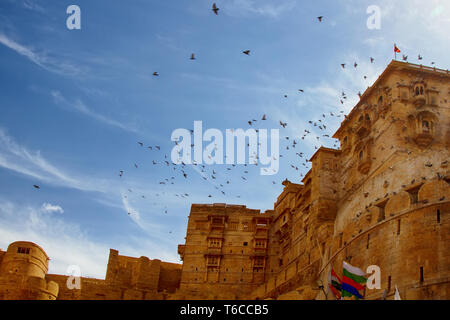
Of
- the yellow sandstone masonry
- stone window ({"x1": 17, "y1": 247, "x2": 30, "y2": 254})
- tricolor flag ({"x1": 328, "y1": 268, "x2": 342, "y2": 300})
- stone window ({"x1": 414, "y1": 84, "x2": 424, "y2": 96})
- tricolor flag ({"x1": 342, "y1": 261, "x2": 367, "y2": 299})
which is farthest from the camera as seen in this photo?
stone window ({"x1": 17, "y1": 247, "x2": 30, "y2": 254})

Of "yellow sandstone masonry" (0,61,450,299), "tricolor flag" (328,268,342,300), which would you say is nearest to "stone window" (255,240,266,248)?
"yellow sandstone masonry" (0,61,450,299)

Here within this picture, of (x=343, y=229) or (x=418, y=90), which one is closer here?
(x=343, y=229)

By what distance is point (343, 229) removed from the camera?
4256 centimetres

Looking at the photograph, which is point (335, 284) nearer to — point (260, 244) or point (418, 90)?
point (418, 90)

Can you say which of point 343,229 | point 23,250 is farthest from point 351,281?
point 23,250

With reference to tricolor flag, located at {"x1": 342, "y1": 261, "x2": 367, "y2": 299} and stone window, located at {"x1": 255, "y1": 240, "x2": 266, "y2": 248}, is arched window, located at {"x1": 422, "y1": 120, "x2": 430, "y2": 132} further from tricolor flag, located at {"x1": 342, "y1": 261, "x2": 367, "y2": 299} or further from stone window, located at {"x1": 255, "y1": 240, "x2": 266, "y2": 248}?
stone window, located at {"x1": 255, "y1": 240, "x2": 266, "y2": 248}

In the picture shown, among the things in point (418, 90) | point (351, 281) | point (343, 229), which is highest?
point (418, 90)

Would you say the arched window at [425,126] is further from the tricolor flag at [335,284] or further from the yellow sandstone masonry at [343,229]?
the tricolor flag at [335,284]

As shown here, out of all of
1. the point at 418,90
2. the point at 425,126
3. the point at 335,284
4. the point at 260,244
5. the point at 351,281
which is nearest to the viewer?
the point at 351,281

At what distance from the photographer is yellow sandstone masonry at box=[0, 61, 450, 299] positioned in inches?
1352

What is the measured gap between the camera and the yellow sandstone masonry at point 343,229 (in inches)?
1352

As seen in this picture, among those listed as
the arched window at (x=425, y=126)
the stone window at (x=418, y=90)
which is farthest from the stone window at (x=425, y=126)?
the stone window at (x=418, y=90)

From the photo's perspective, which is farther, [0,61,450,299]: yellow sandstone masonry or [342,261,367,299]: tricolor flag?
[0,61,450,299]: yellow sandstone masonry

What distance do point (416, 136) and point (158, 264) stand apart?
3277 centimetres
